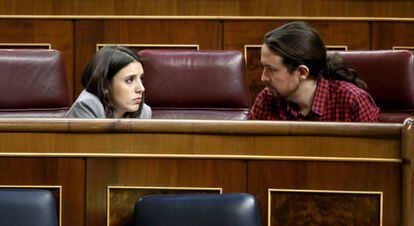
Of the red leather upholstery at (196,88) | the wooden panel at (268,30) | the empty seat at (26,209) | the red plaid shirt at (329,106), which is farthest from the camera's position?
the wooden panel at (268,30)

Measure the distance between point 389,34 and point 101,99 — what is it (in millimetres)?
404

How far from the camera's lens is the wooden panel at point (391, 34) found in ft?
3.30

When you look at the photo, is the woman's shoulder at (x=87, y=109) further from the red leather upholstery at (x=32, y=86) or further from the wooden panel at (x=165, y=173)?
the wooden panel at (x=165, y=173)

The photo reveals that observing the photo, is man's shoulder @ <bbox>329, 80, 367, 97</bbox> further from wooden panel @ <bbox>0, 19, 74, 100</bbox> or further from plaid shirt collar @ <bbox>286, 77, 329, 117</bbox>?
wooden panel @ <bbox>0, 19, 74, 100</bbox>

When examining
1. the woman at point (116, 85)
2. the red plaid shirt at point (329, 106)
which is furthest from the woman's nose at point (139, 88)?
the red plaid shirt at point (329, 106)

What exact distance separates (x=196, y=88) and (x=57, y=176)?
0.88 ft

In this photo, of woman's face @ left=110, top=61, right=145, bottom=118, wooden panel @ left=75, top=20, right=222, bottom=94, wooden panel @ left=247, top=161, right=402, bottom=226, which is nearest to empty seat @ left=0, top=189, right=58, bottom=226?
wooden panel @ left=247, top=161, right=402, bottom=226

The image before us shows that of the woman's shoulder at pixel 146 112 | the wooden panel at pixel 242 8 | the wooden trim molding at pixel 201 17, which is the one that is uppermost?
the wooden panel at pixel 242 8

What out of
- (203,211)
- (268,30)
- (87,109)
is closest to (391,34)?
(268,30)

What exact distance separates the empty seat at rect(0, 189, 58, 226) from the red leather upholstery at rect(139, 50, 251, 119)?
0.90 ft

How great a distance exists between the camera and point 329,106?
0.73 meters

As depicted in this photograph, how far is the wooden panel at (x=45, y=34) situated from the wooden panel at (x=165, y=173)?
0.45 m

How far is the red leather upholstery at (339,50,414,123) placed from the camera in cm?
79

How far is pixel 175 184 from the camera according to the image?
58 cm
